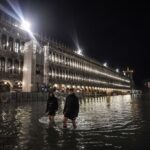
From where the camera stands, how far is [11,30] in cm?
5788

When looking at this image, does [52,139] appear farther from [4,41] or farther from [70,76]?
[70,76]

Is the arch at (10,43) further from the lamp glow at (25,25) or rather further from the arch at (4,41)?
the lamp glow at (25,25)

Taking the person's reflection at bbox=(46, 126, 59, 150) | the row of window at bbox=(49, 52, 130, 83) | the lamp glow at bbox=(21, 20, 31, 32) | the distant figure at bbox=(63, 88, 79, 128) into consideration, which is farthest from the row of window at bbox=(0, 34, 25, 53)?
the person's reflection at bbox=(46, 126, 59, 150)

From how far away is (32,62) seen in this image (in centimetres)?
6209

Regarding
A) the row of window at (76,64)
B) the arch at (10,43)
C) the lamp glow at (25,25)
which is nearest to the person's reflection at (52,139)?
the arch at (10,43)

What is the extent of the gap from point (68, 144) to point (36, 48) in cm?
5798

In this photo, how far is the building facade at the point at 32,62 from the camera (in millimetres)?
56156

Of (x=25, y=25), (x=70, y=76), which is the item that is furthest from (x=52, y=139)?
(x=70, y=76)

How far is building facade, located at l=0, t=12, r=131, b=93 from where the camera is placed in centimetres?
5616

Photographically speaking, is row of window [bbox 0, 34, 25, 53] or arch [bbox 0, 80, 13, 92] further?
row of window [bbox 0, 34, 25, 53]

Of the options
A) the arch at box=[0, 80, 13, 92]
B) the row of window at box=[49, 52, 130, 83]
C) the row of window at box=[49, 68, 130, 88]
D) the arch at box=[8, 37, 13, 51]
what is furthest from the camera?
the row of window at box=[49, 52, 130, 83]

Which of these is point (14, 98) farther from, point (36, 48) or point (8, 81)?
point (36, 48)

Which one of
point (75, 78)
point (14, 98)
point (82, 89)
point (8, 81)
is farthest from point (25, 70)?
point (82, 89)

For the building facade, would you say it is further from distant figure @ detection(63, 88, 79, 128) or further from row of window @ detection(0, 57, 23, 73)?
distant figure @ detection(63, 88, 79, 128)
